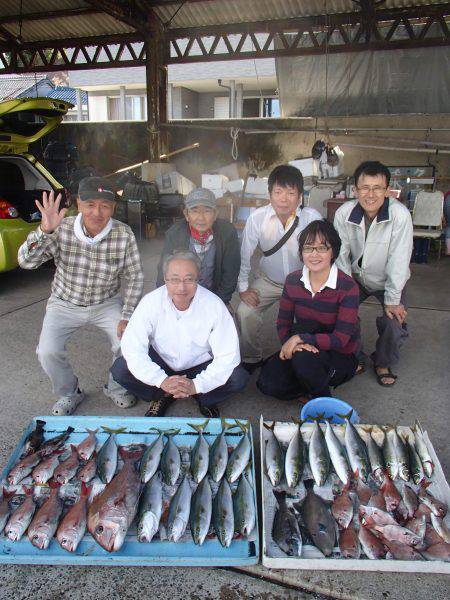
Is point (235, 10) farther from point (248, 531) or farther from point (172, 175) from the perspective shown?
point (248, 531)

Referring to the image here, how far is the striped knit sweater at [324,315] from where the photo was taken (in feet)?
9.90

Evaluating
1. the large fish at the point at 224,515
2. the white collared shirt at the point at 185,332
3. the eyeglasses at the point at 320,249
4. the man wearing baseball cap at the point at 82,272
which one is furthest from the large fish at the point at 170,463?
the eyeglasses at the point at 320,249

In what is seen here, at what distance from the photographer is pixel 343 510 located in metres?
2.14

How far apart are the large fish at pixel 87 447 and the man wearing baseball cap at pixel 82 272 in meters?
0.64

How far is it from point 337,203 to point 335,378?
4668 mm

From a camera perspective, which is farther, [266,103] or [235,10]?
[266,103]

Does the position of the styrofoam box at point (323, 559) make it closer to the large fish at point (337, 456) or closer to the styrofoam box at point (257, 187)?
the large fish at point (337, 456)

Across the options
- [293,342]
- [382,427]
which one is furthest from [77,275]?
[382,427]

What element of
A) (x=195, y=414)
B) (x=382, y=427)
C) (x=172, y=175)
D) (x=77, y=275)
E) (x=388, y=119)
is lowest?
(x=195, y=414)

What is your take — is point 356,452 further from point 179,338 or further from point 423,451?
point 179,338

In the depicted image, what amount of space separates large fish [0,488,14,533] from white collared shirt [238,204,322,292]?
7.68ft

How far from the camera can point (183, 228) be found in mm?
3449

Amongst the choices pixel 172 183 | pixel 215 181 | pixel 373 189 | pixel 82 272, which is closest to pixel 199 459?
pixel 82 272

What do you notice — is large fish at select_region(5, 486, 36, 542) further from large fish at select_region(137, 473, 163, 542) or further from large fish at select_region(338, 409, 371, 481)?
large fish at select_region(338, 409, 371, 481)
